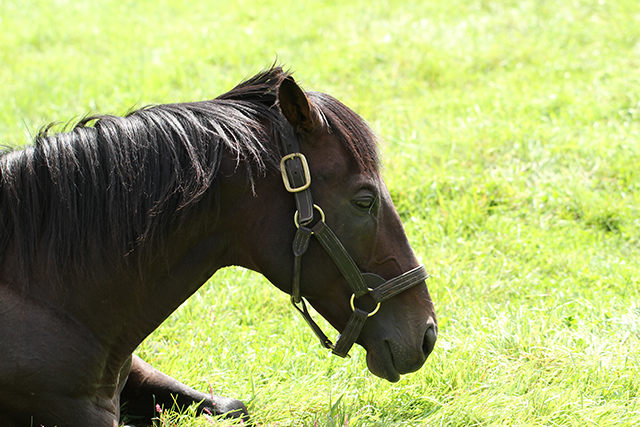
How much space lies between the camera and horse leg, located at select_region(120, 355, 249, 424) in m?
2.87

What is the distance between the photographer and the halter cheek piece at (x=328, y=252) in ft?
7.10

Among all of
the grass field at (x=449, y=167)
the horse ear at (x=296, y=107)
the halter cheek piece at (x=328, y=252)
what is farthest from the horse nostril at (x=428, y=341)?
the horse ear at (x=296, y=107)

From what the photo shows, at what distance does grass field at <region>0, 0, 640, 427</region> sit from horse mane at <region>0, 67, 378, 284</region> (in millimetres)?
1106

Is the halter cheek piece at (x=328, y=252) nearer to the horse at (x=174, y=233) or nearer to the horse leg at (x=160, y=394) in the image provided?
the horse at (x=174, y=233)

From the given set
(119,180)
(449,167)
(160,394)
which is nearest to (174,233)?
(119,180)

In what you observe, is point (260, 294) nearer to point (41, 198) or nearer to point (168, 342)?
point (168, 342)

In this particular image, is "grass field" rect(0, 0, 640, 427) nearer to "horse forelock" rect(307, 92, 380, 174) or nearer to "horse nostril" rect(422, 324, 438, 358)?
"horse nostril" rect(422, 324, 438, 358)

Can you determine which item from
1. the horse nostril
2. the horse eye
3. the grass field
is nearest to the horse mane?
the horse eye

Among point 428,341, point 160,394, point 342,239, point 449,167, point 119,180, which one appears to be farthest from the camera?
point 449,167

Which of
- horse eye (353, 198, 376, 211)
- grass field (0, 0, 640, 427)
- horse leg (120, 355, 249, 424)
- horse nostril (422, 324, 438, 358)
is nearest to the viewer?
horse eye (353, 198, 376, 211)

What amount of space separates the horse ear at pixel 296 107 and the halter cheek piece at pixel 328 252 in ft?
0.23

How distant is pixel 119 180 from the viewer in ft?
6.98

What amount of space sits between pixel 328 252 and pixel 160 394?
53.5 inches

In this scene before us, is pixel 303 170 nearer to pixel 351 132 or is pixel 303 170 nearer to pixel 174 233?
pixel 351 132
